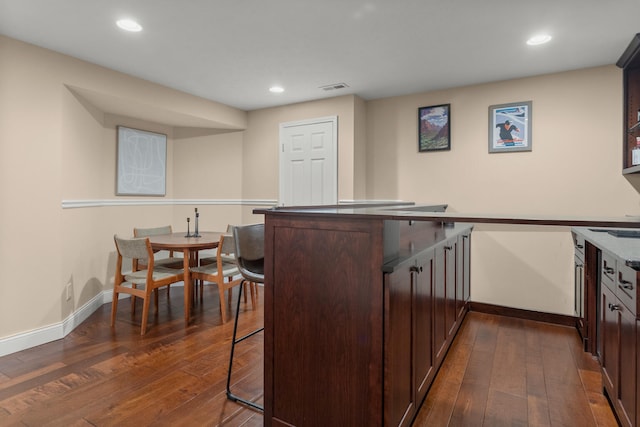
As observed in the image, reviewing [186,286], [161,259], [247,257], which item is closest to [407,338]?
[247,257]

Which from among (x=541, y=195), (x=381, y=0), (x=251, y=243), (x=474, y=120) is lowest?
(x=251, y=243)

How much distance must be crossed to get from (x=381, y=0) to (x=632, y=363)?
7.32 ft

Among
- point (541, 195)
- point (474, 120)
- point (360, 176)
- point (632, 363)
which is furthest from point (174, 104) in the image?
point (632, 363)

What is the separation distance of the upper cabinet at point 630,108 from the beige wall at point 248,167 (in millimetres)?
108

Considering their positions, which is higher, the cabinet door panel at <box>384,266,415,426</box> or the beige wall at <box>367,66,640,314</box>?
the beige wall at <box>367,66,640,314</box>

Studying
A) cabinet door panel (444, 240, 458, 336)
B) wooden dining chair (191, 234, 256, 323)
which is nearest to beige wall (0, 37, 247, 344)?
wooden dining chair (191, 234, 256, 323)

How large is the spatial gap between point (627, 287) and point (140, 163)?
4.62m

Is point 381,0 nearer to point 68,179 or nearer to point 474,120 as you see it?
point 474,120

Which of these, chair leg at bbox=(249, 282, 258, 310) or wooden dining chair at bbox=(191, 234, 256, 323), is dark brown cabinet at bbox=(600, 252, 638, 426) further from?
chair leg at bbox=(249, 282, 258, 310)

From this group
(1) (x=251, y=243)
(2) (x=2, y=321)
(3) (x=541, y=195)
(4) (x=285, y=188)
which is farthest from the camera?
(4) (x=285, y=188)

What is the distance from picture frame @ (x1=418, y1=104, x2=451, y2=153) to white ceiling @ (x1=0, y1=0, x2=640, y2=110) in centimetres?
30

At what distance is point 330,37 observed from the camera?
8.64ft

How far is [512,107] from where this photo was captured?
3455mm

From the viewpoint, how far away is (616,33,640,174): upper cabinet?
9.21 feet
